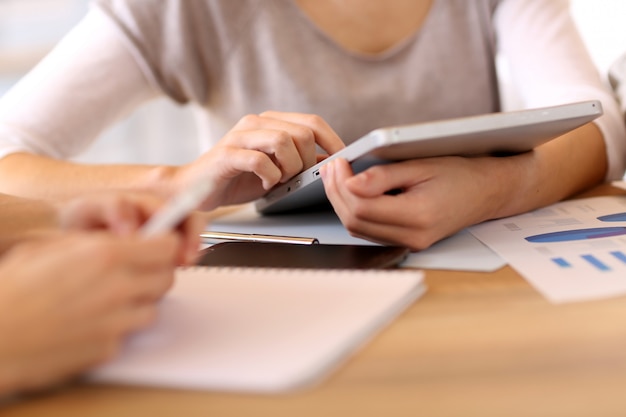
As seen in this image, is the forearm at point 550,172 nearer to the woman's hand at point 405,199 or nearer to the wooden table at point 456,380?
the woman's hand at point 405,199

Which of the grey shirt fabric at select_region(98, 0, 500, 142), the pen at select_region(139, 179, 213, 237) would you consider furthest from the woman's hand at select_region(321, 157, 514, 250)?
the grey shirt fabric at select_region(98, 0, 500, 142)

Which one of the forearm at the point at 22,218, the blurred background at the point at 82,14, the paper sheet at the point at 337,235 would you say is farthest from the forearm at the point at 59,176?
the blurred background at the point at 82,14

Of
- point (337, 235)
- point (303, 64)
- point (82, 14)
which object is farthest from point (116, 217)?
point (82, 14)

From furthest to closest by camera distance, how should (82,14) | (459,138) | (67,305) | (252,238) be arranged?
(82,14), (252,238), (459,138), (67,305)

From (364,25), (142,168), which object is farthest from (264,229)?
(364,25)

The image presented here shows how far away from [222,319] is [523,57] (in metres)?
0.84

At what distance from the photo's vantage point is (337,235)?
690 mm

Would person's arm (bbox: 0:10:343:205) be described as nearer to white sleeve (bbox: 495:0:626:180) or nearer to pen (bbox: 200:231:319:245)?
pen (bbox: 200:231:319:245)

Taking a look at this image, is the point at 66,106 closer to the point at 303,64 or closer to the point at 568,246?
the point at 303,64

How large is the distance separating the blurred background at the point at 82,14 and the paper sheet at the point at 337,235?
3.89 feet

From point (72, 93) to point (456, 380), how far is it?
802mm

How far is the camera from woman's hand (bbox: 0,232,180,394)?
1.05 feet

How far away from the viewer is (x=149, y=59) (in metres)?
1.04

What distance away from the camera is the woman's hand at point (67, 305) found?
0.32m
